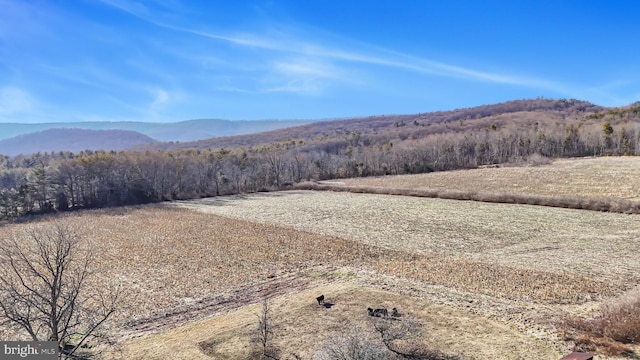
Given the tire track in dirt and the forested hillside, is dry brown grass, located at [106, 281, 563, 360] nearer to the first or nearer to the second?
the tire track in dirt

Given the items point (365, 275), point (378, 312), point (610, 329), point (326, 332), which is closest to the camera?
point (610, 329)

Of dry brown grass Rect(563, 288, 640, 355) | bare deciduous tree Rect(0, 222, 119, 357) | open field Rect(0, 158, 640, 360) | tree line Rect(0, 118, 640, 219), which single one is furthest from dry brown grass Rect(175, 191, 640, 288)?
tree line Rect(0, 118, 640, 219)

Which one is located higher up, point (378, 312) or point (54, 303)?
point (54, 303)

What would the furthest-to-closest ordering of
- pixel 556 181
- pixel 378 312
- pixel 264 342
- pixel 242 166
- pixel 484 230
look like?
pixel 242 166
pixel 556 181
pixel 484 230
pixel 378 312
pixel 264 342

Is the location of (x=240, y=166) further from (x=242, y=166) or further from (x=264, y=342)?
(x=264, y=342)

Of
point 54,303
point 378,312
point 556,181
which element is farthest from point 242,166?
point 54,303

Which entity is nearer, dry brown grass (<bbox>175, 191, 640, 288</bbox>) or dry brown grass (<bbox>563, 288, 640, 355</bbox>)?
Result: dry brown grass (<bbox>563, 288, 640, 355</bbox>)
